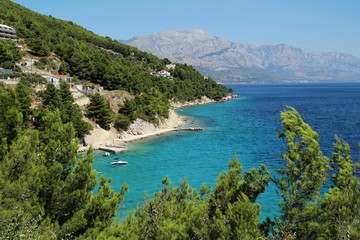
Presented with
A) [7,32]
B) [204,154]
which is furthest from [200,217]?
[7,32]

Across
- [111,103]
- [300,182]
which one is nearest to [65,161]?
[300,182]

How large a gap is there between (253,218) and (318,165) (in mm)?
4614

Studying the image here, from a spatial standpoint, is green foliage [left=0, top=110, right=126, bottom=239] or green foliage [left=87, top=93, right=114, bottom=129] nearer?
green foliage [left=0, top=110, right=126, bottom=239]

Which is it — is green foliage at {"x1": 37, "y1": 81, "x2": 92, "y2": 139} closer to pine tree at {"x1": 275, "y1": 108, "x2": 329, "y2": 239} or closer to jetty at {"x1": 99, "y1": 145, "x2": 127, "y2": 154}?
jetty at {"x1": 99, "y1": 145, "x2": 127, "y2": 154}

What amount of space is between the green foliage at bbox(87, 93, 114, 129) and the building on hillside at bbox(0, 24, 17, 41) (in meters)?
35.1

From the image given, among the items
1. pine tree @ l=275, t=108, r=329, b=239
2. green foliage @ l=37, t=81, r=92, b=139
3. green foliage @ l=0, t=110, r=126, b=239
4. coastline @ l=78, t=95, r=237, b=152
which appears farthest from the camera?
coastline @ l=78, t=95, r=237, b=152

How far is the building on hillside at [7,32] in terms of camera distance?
247 ft

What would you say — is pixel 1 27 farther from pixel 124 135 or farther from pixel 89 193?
pixel 89 193

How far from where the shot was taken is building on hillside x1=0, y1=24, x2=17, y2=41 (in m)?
75.2

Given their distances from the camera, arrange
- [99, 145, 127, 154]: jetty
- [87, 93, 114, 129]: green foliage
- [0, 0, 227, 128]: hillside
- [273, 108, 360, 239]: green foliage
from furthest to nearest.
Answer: [0, 0, 227, 128]: hillside
[87, 93, 114, 129]: green foliage
[99, 145, 127, 154]: jetty
[273, 108, 360, 239]: green foliage

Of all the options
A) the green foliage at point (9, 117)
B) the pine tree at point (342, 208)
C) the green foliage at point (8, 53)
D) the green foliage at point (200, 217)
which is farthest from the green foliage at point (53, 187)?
the green foliage at point (8, 53)

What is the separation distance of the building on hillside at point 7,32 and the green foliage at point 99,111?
35105 millimetres

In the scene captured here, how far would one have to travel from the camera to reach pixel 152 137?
195 feet

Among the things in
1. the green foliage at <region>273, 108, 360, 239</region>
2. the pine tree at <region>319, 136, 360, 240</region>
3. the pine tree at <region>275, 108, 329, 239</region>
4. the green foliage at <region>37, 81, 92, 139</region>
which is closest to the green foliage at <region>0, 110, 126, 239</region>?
the pine tree at <region>275, 108, 329, 239</region>
